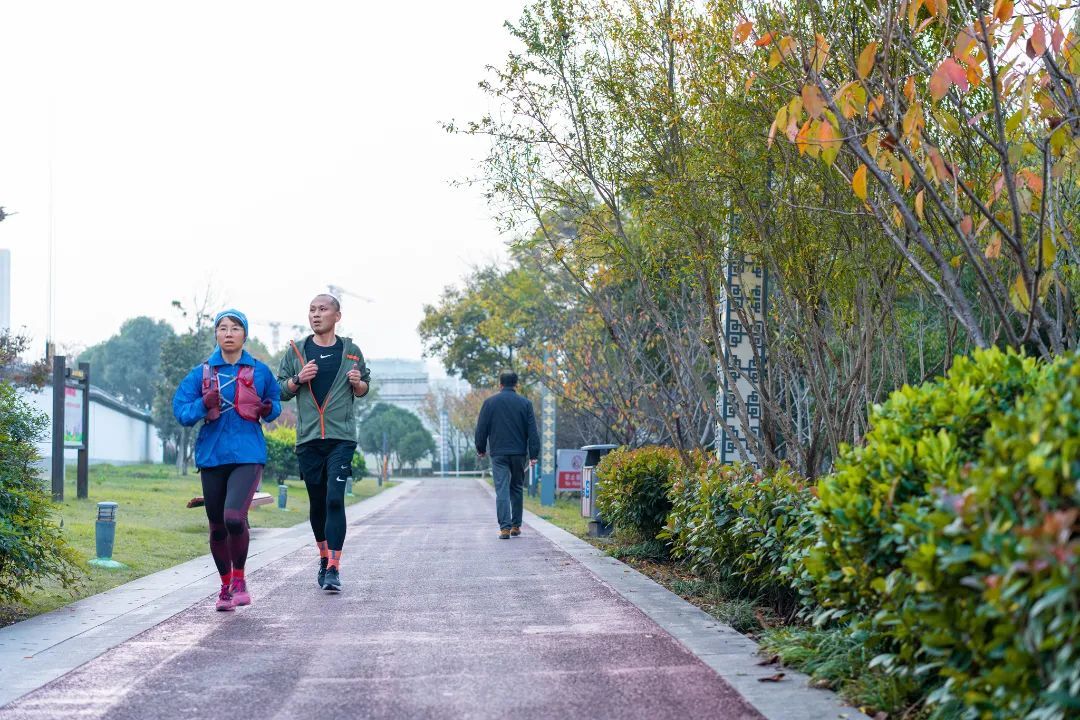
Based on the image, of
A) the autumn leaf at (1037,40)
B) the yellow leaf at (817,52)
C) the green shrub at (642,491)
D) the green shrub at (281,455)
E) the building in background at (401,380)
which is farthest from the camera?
the building in background at (401,380)

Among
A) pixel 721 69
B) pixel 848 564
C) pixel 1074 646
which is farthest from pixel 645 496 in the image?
pixel 1074 646

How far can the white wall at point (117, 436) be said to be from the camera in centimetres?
4341

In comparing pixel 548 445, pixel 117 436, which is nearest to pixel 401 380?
pixel 117 436

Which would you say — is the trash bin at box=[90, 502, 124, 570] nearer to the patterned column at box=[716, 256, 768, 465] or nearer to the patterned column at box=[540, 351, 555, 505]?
the patterned column at box=[716, 256, 768, 465]

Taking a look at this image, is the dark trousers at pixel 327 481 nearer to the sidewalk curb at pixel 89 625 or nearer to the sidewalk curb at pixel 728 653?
the sidewalk curb at pixel 89 625

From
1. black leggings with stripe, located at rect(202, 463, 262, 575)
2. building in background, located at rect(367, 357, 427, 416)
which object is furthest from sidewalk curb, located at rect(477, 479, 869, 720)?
building in background, located at rect(367, 357, 427, 416)

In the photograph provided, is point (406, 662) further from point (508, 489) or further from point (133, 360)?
point (133, 360)

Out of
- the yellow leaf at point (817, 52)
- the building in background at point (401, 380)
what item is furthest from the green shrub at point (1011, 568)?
the building in background at point (401, 380)

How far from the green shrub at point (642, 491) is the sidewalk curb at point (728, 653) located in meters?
1.20

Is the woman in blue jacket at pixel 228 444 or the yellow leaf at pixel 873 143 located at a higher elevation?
the yellow leaf at pixel 873 143

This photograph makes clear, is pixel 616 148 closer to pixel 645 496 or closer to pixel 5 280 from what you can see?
pixel 645 496

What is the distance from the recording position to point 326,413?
7.79m

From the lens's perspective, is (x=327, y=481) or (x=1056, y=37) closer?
(x=1056, y=37)

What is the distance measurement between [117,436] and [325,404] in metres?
44.5
